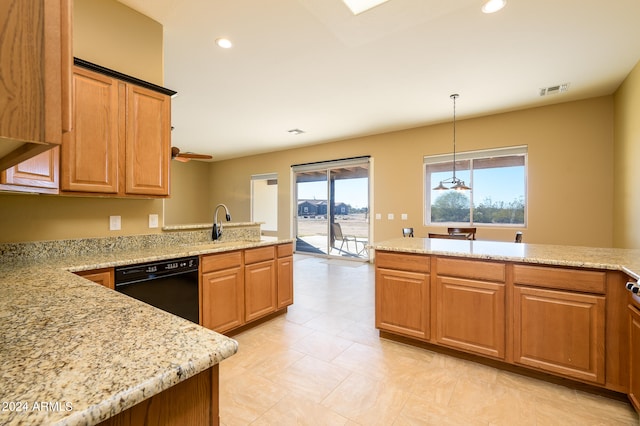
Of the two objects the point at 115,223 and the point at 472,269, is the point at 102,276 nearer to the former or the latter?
the point at 115,223

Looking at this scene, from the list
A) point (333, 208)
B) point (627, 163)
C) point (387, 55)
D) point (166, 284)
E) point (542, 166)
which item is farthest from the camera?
point (333, 208)

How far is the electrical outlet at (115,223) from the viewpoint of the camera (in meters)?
2.39

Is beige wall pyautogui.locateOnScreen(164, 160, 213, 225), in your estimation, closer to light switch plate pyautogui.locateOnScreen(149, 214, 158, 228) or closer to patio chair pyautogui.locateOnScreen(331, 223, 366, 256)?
patio chair pyautogui.locateOnScreen(331, 223, 366, 256)

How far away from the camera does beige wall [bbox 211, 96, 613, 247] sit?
4.26m

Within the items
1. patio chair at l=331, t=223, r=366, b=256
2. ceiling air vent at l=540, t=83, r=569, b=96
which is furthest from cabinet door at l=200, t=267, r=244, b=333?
ceiling air vent at l=540, t=83, r=569, b=96

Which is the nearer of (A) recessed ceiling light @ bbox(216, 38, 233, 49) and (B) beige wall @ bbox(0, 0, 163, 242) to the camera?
(B) beige wall @ bbox(0, 0, 163, 242)

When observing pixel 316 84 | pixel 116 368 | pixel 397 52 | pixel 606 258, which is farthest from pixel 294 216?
pixel 116 368

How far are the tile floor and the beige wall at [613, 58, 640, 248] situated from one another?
276cm

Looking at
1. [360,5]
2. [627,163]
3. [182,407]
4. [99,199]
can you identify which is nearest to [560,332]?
[182,407]

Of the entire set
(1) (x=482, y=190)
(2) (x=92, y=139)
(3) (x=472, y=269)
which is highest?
(2) (x=92, y=139)

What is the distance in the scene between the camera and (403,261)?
8.21 ft

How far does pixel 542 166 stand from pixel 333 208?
4117 millimetres

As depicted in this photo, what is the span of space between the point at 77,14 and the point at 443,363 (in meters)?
3.85

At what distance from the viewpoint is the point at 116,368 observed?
61 cm
